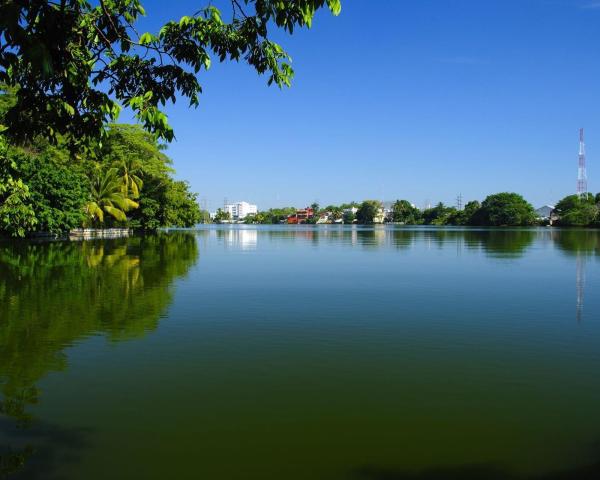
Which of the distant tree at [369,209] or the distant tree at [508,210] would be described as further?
the distant tree at [369,209]

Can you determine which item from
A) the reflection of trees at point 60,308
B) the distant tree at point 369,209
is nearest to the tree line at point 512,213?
the distant tree at point 369,209

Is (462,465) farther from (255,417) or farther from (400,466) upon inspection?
(255,417)

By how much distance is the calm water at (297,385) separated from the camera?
4.94 m

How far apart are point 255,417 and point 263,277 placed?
13.3m

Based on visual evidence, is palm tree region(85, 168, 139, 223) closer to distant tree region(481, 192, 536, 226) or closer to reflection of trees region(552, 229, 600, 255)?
reflection of trees region(552, 229, 600, 255)

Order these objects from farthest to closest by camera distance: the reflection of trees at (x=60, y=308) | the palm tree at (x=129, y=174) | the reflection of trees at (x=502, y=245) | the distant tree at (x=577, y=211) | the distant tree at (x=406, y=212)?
the distant tree at (x=406, y=212) → the distant tree at (x=577, y=211) → the palm tree at (x=129, y=174) → the reflection of trees at (x=502, y=245) → the reflection of trees at (x=60, y=308)

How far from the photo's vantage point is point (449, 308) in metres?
12.7

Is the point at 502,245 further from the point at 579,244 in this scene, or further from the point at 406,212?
the point at 406,212

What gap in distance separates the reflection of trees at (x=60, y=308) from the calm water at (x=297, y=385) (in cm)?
6

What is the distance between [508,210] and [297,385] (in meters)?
124

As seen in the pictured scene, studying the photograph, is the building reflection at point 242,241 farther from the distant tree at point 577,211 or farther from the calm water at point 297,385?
the distant tree at point 577,211

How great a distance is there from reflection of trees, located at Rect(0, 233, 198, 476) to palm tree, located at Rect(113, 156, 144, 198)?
91.2ft

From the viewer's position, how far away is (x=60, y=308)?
1218 centimetres

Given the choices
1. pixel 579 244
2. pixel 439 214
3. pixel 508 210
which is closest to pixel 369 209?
pixel 439 214
